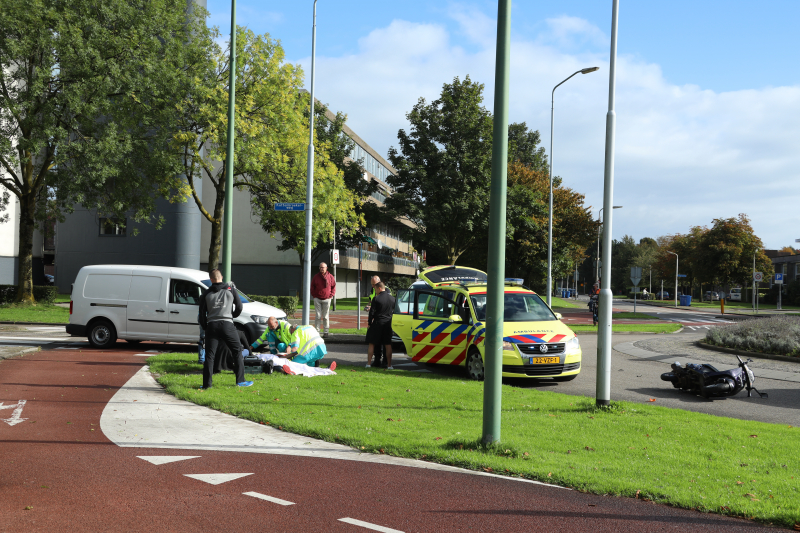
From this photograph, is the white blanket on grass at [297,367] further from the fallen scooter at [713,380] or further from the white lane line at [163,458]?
the fallen scooter at [713,380]

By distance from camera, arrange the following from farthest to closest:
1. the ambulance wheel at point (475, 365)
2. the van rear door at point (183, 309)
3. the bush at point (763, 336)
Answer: the bush at point (763, 336) → the van rear door at point (183, 309) → the ambulance wheel at point (475, 365)

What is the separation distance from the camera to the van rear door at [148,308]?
49.0 ft

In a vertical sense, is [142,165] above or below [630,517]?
above

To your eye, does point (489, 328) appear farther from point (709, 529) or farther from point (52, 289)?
point (52, 289)

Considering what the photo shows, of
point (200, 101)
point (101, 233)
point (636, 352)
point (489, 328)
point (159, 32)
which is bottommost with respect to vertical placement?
point (636, 352)

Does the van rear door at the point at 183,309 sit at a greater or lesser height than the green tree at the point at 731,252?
lesser

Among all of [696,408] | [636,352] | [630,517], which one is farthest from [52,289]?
[630,517]

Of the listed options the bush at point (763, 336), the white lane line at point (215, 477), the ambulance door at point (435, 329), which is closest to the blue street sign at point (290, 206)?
the ambulance door at point (435, 329)

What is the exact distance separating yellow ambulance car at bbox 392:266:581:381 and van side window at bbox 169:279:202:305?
4.66 m

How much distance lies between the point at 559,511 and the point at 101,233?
149 ft

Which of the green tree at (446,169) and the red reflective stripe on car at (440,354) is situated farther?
the green tree at (446,169)

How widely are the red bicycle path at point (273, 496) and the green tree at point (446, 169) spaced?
3294cm

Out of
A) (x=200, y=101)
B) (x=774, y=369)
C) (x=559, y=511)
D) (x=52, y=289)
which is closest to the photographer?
(x=559, y=511)

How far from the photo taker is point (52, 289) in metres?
27.9
